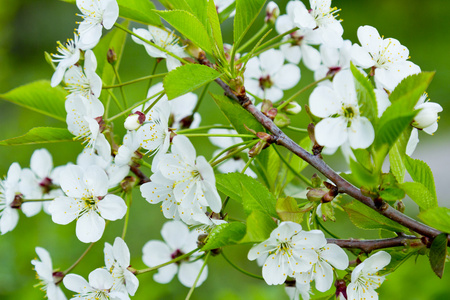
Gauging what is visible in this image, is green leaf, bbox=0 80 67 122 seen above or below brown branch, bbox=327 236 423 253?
above

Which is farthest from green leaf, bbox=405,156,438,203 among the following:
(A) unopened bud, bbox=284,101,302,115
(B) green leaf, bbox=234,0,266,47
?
(B) green leaf, bbox=234,0,266,47

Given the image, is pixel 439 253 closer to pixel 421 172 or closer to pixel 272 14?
pixel 421 172

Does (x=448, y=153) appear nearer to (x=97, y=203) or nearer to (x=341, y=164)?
(x=341, y=164)

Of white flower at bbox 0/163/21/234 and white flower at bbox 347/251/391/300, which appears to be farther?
white flower at bbox 0/163/21/234

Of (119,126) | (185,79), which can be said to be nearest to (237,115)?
(185,79)

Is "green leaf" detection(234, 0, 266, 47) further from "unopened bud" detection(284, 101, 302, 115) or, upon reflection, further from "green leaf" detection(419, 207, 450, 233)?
"green leaf" detection(419, 207, 450, 233)

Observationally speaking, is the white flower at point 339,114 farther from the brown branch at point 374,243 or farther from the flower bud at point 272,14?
the flower bud at point 272,14

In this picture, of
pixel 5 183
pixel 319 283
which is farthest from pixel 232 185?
pixel 5 183

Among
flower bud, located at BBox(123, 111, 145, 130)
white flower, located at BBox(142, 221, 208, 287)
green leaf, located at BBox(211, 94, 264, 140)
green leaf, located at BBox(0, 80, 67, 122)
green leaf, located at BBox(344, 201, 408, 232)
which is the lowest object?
white flower, located at BBox(142, 221, 208, 287)
